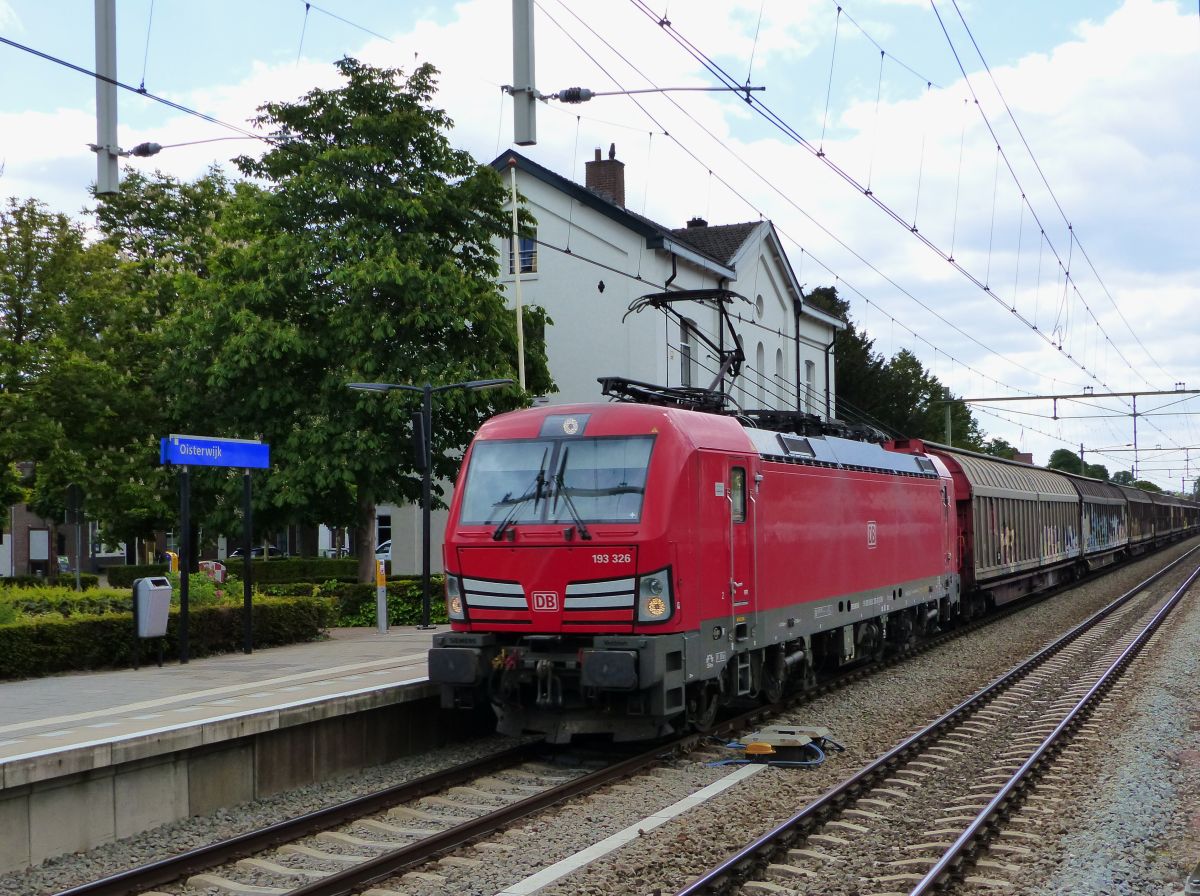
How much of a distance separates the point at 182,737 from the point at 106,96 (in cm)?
596

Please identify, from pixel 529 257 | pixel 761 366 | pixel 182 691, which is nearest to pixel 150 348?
pixel 529 257

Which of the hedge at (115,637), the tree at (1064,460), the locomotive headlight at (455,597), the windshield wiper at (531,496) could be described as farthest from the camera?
the tree at (1064,460)

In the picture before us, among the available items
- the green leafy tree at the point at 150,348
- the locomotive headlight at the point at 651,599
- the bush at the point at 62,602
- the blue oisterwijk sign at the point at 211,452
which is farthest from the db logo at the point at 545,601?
the green leafy tree at the point at 150,348

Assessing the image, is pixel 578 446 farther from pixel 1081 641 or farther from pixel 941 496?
pixel 1081 641

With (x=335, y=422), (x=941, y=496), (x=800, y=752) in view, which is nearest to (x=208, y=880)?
(x=800, y=752)

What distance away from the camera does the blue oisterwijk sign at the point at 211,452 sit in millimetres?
14938

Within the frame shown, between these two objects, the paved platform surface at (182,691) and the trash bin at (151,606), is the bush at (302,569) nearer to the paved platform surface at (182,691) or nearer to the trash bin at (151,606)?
the paved platform surface at (182,691)

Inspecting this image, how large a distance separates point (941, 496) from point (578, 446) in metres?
11.7

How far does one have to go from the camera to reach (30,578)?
1321 inches

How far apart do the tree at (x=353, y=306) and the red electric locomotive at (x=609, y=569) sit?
14171mm

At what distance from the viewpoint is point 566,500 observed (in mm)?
11188

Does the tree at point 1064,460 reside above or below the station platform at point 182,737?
above

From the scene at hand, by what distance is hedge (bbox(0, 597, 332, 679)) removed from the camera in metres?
13.9

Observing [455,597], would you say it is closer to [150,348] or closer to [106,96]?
[106,96]
